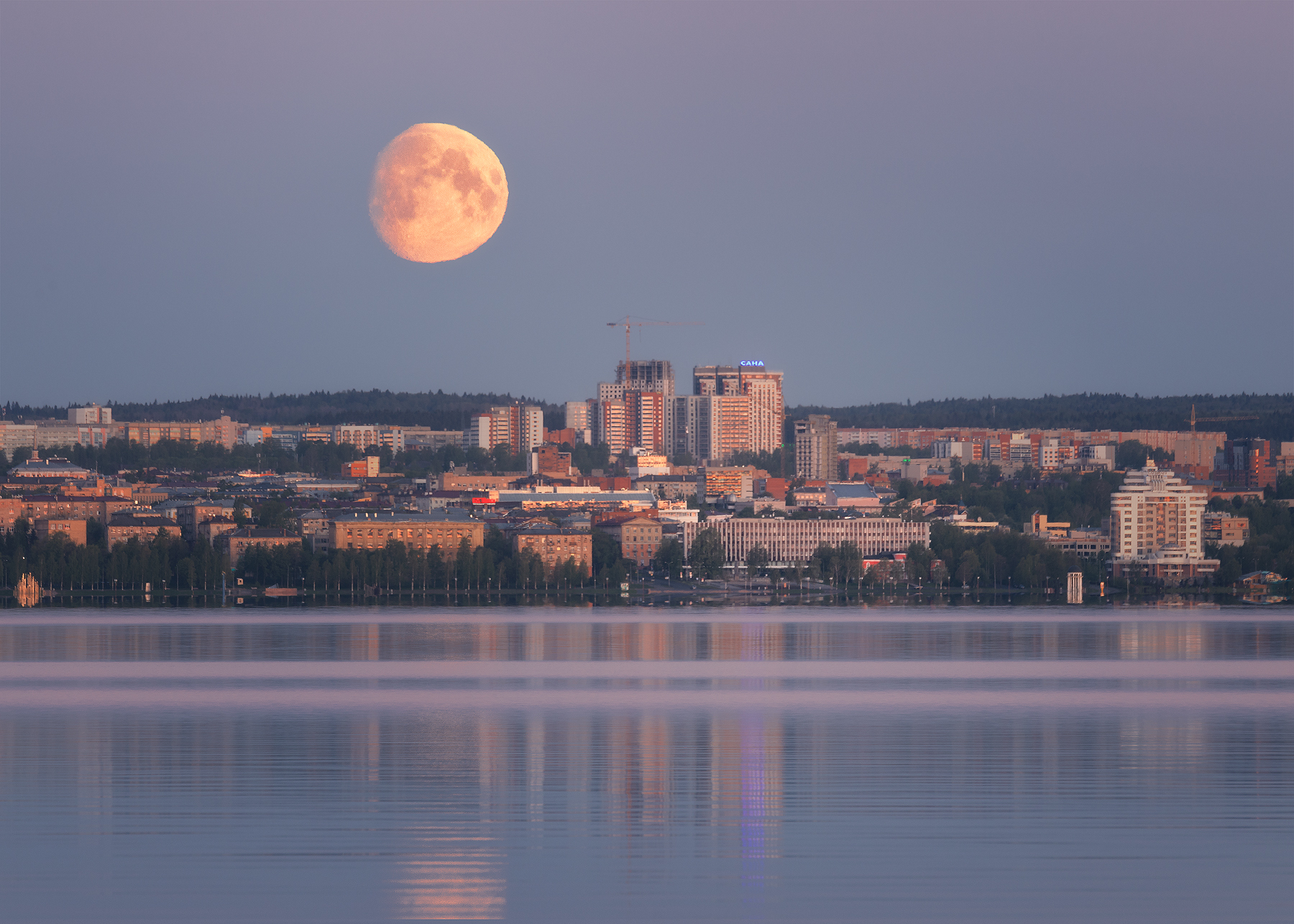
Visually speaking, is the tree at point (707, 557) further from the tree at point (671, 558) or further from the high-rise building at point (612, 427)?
the high-rise building at point (612, 427)

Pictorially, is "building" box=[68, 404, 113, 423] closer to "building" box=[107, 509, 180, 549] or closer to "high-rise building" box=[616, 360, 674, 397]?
"high-rise building" box=[616, 360, 674, 397]

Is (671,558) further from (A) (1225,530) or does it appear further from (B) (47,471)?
(B) (47,471)

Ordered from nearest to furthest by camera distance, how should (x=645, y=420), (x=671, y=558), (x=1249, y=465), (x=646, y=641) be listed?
(x=646, y=641) → (x=671, y=558) → (x=1249, y=465) → (x=645, y=420)

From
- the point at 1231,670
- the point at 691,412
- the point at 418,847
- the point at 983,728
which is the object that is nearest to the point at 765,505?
the point at 691,412

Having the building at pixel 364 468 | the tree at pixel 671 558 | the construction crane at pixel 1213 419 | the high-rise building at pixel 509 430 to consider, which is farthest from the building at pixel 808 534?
the high-rise building at pixel 509 430

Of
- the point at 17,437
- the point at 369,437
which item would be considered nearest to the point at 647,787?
the point at 17,437
